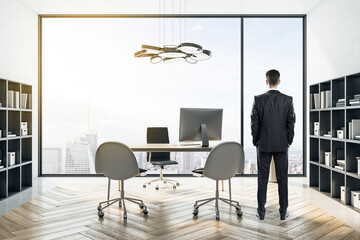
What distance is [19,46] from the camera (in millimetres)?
5422

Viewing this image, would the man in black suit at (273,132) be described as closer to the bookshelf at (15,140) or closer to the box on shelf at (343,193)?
the box on shelf at (343,193)

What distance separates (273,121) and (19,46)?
14.9ft

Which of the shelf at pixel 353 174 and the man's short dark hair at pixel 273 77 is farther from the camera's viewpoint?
the shelf at pixel 353 174

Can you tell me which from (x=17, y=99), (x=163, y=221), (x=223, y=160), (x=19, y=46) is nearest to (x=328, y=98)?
(x=223, y=160)

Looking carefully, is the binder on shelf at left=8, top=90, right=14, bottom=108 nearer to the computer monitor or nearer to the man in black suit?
the computer monitor

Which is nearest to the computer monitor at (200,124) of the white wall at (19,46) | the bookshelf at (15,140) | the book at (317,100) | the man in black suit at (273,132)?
the man in black suit at (273,132)

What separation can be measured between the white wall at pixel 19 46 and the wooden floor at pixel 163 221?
6.94ft

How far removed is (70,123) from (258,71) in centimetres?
389

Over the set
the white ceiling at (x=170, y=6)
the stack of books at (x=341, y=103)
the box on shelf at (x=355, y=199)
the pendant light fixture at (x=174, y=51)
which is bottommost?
the box on shelf at (x=355, y=199)

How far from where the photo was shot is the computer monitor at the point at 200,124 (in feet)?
12.7

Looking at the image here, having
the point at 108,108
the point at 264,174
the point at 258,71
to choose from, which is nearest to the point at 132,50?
the point at 108,108

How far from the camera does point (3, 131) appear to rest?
446 centimetres

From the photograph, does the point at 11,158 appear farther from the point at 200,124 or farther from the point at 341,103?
the point at 341,103

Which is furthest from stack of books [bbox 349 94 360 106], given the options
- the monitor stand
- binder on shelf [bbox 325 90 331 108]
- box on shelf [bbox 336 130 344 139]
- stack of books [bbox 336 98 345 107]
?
the monitor stand
